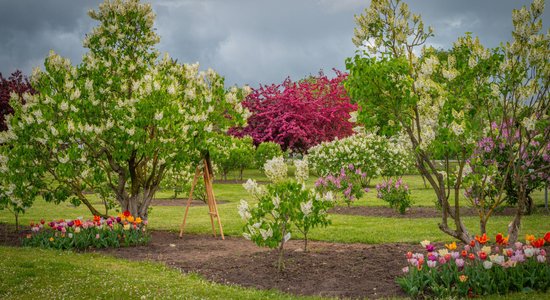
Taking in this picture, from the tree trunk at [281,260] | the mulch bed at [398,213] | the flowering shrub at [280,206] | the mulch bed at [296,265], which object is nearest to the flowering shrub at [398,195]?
the mulch bed at [398,213]

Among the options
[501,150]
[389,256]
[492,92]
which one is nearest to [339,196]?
[501,150]

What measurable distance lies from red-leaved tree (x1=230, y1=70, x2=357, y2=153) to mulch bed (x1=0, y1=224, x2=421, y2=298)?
20.0m

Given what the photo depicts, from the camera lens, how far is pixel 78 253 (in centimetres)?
920

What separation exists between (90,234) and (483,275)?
702 cm

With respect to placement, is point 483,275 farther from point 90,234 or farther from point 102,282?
point 90,234

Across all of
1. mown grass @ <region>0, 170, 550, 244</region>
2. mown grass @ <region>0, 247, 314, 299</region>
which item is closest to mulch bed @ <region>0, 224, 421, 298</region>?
mown grass @ <region>0, 247, 314, 299</region>

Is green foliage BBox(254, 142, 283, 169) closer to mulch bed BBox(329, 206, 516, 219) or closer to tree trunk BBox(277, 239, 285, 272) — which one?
mulch bed BBox(329, 206, 516, 219)

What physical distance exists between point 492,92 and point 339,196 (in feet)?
33.9

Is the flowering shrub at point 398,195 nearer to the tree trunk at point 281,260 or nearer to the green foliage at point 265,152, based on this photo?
the tree trunk at point 281,260

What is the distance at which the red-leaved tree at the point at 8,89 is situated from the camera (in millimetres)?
23250

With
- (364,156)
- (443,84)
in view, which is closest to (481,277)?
(443,84)

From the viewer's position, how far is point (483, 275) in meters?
6.04

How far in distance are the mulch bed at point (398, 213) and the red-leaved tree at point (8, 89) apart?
49.1 ft

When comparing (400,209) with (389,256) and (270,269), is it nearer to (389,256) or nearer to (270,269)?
(389,256)
